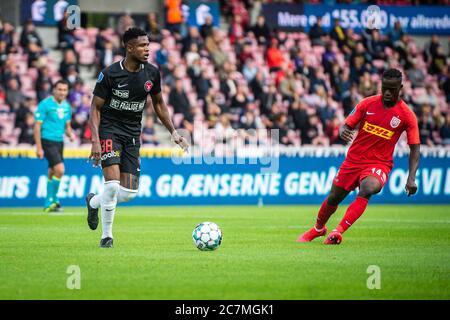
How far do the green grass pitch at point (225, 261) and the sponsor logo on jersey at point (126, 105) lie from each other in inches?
67.5

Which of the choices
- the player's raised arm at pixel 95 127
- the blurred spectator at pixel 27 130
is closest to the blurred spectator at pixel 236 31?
the blurred spectator at pixel 27 130

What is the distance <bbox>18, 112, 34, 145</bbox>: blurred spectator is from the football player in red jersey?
11774 millimetres

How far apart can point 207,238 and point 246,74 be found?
17.1 m

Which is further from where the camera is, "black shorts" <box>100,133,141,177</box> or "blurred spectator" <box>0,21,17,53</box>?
"blurred spectator" <box>0,21,17,53</box>

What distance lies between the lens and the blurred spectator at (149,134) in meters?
25.0

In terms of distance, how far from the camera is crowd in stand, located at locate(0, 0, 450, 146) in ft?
82.6

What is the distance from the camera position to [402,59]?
32688 millimetres

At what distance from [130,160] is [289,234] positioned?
363 centimetres

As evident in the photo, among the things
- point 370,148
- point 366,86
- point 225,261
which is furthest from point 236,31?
point 225,261

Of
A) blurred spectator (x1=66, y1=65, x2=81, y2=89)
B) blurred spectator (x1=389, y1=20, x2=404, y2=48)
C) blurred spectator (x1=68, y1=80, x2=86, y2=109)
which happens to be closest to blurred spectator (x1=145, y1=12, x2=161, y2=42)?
blurred spectator (x1=66, y1=65, x2=81, y2=89)

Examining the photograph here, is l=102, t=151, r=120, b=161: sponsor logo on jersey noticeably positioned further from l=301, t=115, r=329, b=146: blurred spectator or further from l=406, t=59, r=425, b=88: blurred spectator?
l=406, t=59, r=425, b=88: blurred spectator

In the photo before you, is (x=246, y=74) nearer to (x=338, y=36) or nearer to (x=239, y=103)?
(x=239, y=103)

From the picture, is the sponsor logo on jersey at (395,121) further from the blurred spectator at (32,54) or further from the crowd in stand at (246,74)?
the blurred spectator at (32,54)
